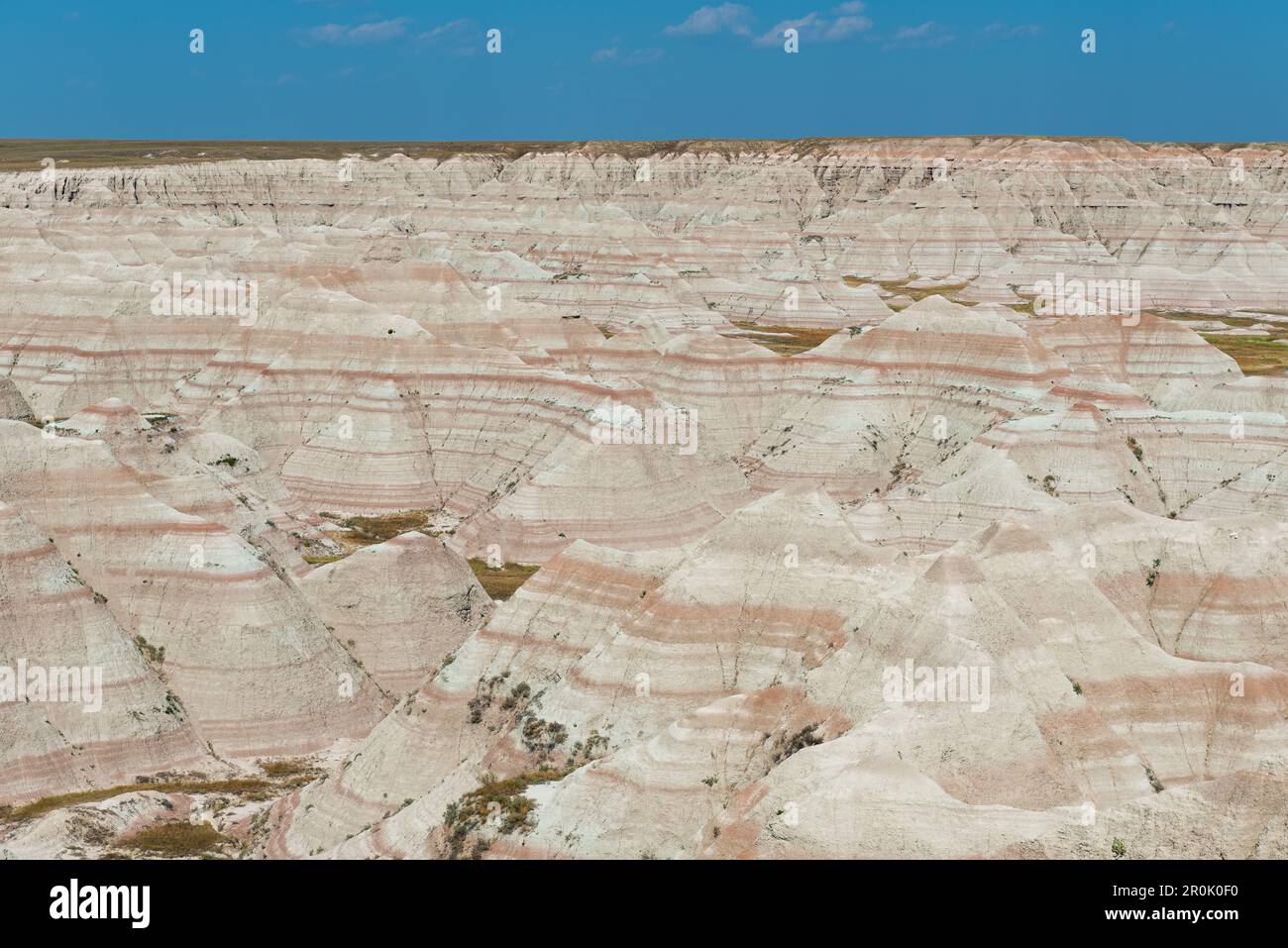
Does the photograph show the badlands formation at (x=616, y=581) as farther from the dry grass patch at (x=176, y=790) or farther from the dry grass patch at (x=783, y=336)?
the dry grass patch at (x=783, y=336)

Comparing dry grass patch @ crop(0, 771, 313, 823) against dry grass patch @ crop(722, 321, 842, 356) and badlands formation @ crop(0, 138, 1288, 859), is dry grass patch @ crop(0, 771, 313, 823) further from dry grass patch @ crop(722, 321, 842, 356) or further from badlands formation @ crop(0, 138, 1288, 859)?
dry grass patch @ crop(722, 321, 842, 356)

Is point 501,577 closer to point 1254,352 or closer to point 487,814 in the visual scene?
point 487,814

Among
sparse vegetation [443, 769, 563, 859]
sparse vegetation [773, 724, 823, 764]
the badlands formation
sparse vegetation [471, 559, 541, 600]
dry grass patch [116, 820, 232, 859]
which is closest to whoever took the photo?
sparse vegetation [443, 769, 563, 859]

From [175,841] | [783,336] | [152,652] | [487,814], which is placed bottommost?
[175,841]

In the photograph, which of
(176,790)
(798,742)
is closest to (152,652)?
(176,790)

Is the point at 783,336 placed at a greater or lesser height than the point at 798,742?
greater

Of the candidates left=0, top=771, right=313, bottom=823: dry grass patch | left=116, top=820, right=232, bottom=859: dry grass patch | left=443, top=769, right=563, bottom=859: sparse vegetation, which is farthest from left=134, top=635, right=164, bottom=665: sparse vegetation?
left=443, top=769, right=563, bottom=859: sparse vegetation

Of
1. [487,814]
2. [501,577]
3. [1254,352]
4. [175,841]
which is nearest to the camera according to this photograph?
[487,814]
